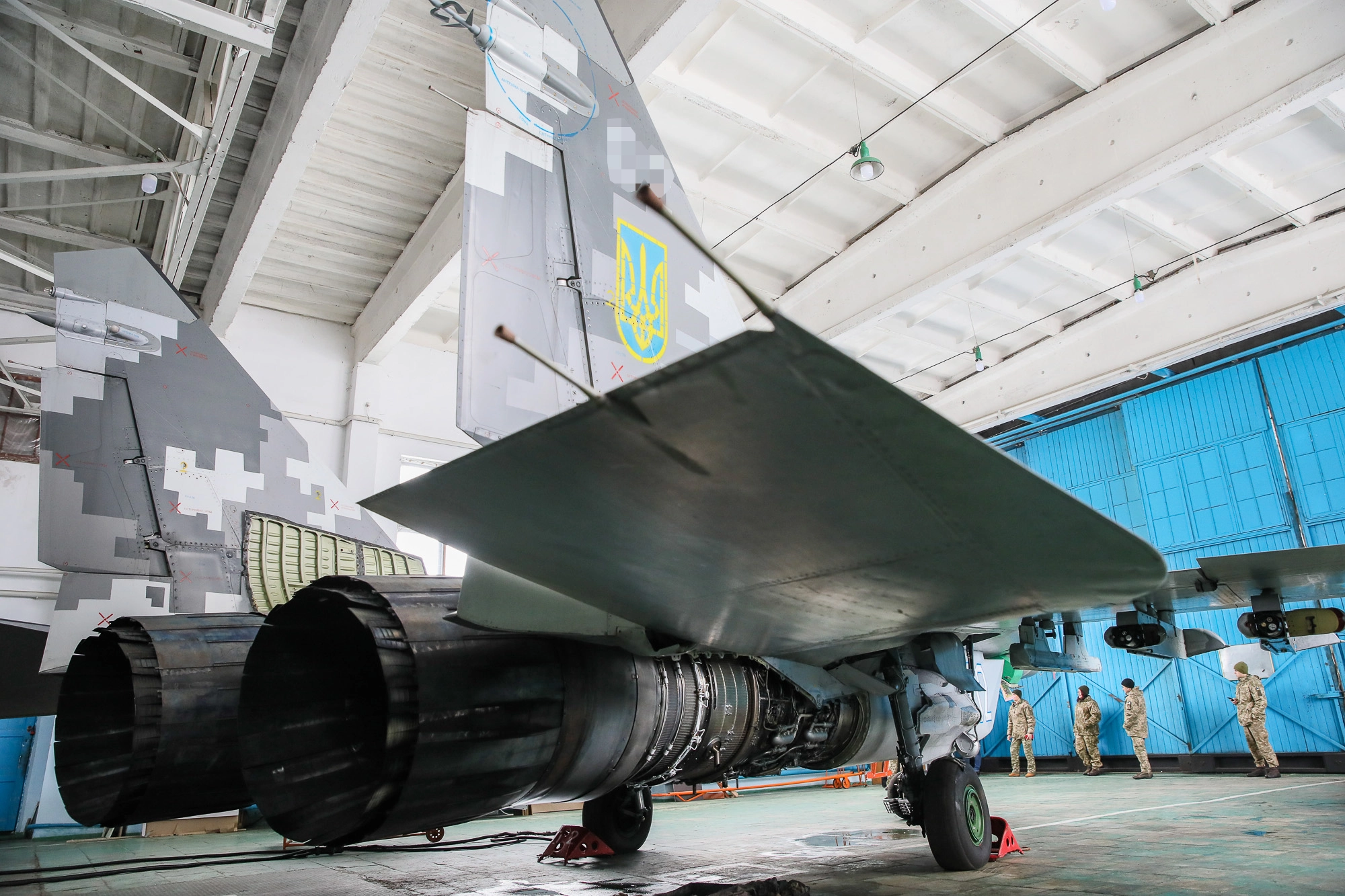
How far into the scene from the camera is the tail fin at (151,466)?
155 inches

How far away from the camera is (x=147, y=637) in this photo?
3088mm

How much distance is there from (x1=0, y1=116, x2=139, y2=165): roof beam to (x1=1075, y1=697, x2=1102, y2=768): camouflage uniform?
15031 millimetres

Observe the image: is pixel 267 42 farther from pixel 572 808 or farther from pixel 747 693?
pixel 572 808

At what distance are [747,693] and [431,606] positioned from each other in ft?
5.06

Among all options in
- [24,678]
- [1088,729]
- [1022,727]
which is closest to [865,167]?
[24,678]

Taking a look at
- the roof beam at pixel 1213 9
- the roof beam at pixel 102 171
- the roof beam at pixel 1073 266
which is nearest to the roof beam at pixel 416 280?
the roof beam at pixel 102 171

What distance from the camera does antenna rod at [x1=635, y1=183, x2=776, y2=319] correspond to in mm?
1159

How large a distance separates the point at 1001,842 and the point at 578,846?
2.47 meters

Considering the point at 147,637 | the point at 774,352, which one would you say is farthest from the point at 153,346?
the point at 774,352

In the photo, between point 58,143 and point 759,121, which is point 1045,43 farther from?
point 58,143

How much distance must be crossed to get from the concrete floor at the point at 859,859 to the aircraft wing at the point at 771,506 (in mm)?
2071

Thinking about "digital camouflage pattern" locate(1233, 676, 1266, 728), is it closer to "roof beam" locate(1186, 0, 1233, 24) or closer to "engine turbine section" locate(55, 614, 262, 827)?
"roof beam" locate(1186, 0, 1233, 24)

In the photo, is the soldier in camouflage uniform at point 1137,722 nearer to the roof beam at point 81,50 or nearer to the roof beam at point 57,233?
the roof beam at point 81,50

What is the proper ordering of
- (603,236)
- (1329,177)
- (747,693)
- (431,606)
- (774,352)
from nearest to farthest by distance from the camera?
(774,352) → (431,606) → (603,236) → (747,693) → (1329,177)
